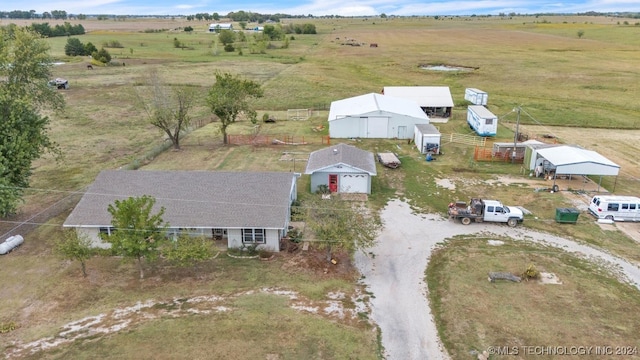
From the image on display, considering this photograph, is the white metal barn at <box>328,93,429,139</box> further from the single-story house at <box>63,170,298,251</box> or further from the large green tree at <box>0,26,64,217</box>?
the large green tree at <box>0,26,64,217</box>

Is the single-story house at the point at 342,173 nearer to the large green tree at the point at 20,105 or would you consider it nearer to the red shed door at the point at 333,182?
the red shed door at the point at 333,182

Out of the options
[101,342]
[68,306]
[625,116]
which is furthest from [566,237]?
[625,116]

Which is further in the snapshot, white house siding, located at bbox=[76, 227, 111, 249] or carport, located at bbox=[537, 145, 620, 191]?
carport, located at bbox=[537, 145, 620, 191]

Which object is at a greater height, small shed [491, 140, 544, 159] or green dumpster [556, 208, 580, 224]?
small shed [491, 140, 544, 159]

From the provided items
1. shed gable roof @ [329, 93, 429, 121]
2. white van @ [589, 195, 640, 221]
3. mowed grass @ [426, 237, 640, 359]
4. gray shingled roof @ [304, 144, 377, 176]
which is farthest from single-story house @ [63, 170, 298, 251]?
shed gable roof @ [329, 93, 429, 121]

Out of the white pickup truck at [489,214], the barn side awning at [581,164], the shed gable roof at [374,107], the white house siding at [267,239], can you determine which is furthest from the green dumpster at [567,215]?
the shed gable roof at [374,107]

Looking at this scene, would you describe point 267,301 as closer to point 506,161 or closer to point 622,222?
point 622,222

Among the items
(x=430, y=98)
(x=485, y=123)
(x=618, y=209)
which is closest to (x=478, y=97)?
(x=430, y=98)
